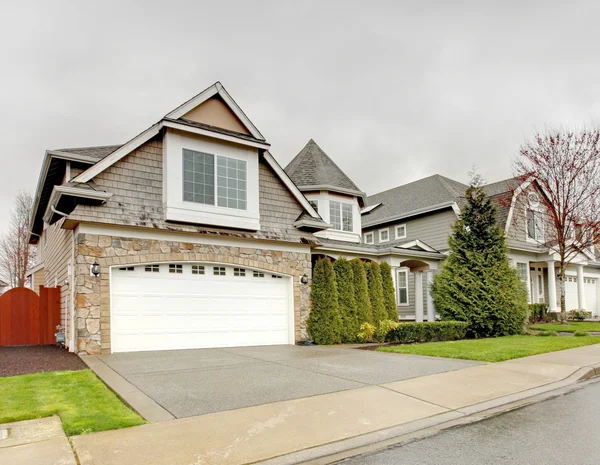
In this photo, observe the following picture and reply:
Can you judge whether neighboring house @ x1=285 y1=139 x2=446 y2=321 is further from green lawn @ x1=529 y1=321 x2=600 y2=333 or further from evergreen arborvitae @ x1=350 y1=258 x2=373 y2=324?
green lawn @ x1=529 y1=321 x2=600 y2=333

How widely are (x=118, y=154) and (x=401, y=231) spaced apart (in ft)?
56.2

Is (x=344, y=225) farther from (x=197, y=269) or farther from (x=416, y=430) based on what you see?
(x=416, y=430)

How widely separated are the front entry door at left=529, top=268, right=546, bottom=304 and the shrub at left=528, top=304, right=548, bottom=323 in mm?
2624

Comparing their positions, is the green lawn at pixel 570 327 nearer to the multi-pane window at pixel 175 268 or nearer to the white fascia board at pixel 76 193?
the multi-pane window at pixel 175 268

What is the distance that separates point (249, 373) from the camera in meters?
8.02

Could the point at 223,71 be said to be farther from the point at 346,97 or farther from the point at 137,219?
the point at 137,219

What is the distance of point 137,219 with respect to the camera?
11367 millimetres

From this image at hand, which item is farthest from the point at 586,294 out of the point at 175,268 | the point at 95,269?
the point at 95,269

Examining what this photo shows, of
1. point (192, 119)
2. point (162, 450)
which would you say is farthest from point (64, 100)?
point (162, 450)

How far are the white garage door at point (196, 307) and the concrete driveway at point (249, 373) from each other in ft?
2.15

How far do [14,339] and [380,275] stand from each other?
1220 centimetres

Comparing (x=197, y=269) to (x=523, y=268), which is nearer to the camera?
(x=197, y=269)

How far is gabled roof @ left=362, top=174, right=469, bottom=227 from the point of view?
22.9m

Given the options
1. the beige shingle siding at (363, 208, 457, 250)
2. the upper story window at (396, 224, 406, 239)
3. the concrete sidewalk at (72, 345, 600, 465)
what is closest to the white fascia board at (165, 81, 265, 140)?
the concrete sidewalk at (72, 345, 600, 465)
